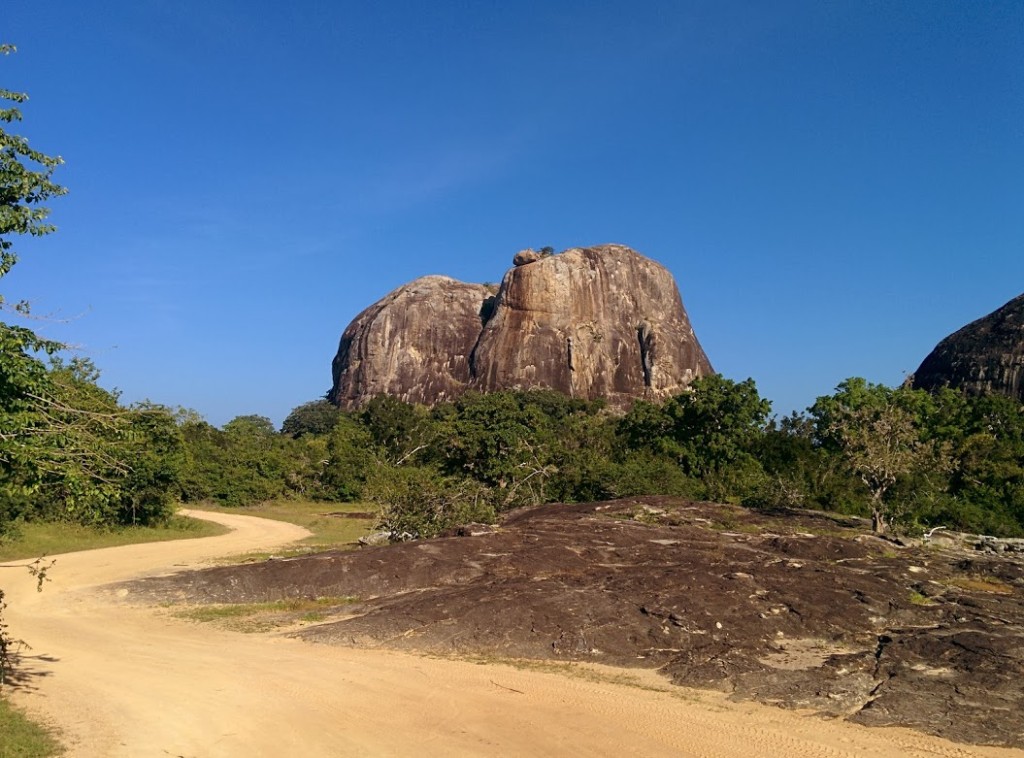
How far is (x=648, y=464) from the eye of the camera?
2791 centimetres

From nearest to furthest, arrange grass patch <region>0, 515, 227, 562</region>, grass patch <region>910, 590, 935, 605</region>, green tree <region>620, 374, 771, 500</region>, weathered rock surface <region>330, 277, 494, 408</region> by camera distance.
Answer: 1. grass patch <region>910, 590, 935, 605</region>
2. grass patch <region>0, 515, 227, 562</region>
3. green tree <region>620, 374, 771, 500</region>
4. weathered rock surface <region>330, 277, 494, 408</region>

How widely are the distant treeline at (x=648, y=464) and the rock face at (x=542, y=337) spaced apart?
32122mm

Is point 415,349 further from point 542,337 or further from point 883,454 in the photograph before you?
point 883,454

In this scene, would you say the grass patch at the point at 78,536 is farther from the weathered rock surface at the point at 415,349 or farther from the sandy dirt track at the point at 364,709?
the weathered rock surface at the point at 415,349

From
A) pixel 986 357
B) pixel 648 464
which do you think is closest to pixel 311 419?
pixel 648 464

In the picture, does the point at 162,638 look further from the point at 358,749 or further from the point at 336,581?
the point at 358,749

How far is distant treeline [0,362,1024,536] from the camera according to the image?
66.8 feet

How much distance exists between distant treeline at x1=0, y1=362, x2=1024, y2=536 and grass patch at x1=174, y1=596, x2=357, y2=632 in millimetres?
3812

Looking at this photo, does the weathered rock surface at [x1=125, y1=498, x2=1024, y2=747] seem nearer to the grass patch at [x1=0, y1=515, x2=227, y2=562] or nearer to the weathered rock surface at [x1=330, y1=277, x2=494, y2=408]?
the grass patch at [x1=0, y1=515, x2=227, y2=562]

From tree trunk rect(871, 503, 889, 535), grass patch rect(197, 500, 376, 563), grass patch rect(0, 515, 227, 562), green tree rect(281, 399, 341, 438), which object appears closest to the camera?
grass patch rect(0, 515, 227, 562)

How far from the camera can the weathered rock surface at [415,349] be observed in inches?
3031

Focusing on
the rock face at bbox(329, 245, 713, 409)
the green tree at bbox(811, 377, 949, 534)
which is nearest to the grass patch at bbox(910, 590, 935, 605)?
the green tree at bbox(811, 377, 949, 534)

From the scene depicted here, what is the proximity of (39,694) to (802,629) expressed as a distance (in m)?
8.79

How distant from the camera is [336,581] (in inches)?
504
